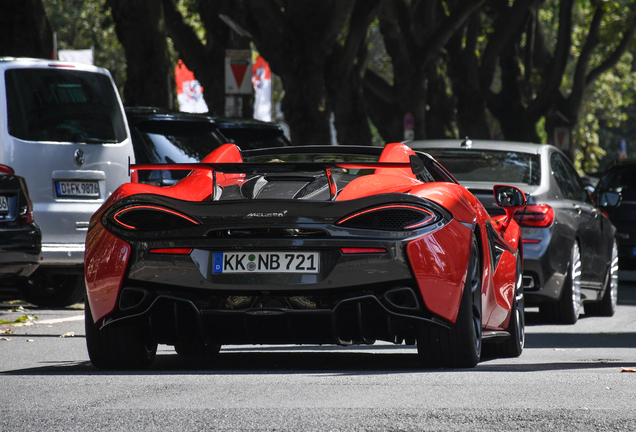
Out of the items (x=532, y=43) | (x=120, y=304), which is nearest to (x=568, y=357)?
(x=120, y=304)

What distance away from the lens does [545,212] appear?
9.76 meters

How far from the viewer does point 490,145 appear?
10.4m

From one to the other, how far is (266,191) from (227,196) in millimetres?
200

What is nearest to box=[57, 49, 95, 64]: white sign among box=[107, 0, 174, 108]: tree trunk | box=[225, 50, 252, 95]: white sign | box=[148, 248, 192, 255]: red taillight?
box=[225, 50, 252, 95]: white sign

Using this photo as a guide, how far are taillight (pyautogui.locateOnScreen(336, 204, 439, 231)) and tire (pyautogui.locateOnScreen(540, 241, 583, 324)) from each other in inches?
184

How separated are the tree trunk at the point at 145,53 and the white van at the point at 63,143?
25.4 feet

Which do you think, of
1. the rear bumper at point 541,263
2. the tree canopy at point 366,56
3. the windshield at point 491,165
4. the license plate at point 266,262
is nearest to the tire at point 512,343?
the license plate at point 266,262

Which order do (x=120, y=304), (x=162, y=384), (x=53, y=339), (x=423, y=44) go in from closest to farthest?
1. (x=162, y=384)
2. (x=120, y=304)
3. (x=53, y=339)
4. (x=423, y=44)

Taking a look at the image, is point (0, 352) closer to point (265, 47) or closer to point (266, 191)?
point (266, 191)

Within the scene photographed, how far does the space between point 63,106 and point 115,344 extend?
5079 millimetres

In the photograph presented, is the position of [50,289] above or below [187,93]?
below

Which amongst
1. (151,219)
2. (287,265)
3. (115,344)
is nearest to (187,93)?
(115,344)

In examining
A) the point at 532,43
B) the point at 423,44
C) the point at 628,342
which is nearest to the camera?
the point at 628,342

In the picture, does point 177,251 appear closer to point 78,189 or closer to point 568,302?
point 78,189
